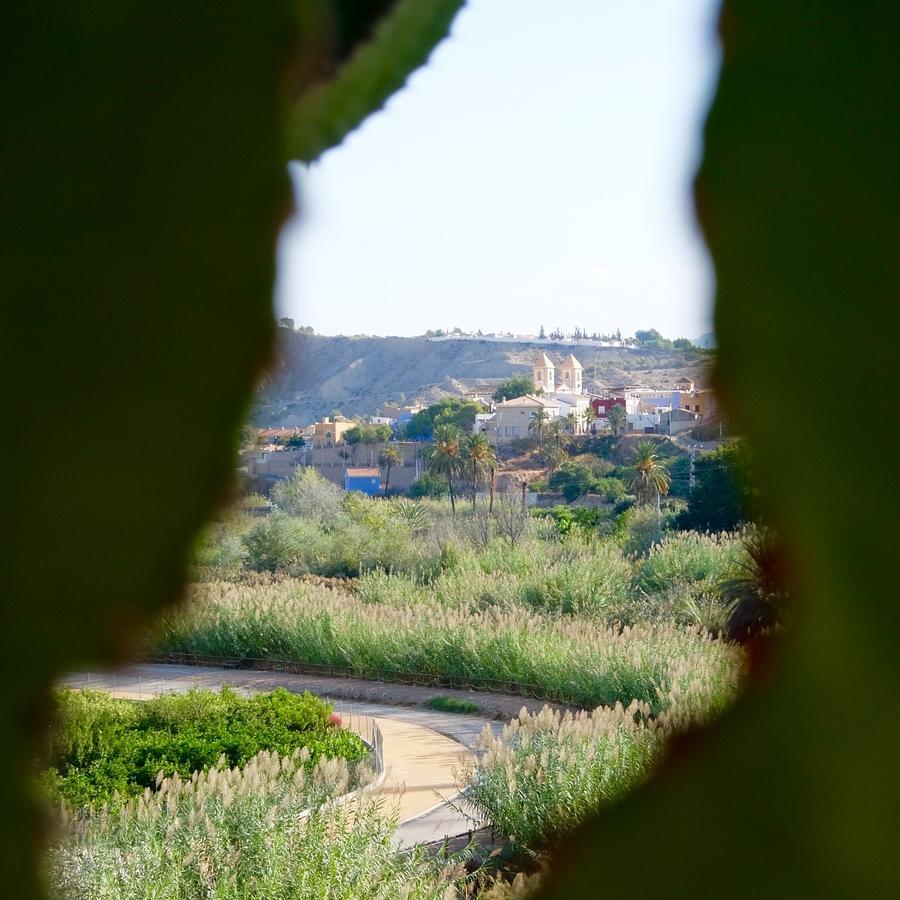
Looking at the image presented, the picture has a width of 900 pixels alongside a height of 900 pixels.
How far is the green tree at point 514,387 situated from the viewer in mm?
498

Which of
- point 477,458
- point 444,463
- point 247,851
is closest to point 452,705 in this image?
point 247,851

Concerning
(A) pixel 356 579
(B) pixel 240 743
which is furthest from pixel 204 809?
(A) pixel 356 579

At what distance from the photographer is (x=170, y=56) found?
0.14 metres

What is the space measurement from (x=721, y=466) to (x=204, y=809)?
506 centimetres

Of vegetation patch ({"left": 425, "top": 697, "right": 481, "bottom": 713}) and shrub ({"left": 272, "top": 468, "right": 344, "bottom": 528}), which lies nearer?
vegetation patch ({"left": 425, "top": 697, "right": 481, "bottom": 713})

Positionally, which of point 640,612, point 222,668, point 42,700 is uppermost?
point 42,700

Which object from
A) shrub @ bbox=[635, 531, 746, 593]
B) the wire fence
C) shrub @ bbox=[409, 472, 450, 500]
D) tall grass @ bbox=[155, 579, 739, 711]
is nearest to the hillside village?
tall grass @ bbox=[155, 579, 739, 711]

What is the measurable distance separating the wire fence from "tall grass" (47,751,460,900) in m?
4.07

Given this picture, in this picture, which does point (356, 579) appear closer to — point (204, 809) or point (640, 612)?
point (640, 612)

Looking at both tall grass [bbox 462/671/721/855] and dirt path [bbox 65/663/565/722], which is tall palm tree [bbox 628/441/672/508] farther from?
dirt path [bbox 65/663/565/722]

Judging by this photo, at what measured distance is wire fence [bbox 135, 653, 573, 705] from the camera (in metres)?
9.24

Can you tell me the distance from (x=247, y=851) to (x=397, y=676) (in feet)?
19.8

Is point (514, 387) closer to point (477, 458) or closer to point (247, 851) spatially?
point (247, 851)

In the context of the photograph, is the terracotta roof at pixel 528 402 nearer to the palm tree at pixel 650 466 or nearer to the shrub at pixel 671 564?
the palm tree at pixel 650 466
